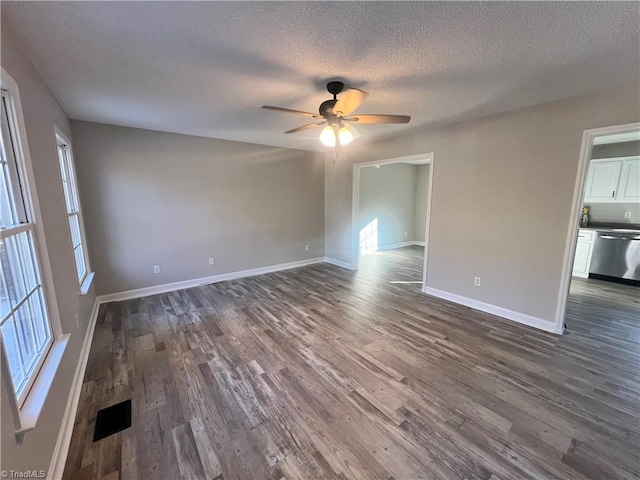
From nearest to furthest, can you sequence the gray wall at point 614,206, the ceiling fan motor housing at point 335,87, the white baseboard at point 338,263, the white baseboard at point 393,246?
1. the ceiling fan motor housing at point 335,87
2. the gray wall at point 614,206
3. the white baseboard at point 338,263
4. the white baseboard at point 393,246

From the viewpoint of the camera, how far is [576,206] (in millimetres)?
2662

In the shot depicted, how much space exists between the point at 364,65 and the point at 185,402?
2.88 metres

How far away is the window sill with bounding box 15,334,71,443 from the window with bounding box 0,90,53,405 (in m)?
0.03

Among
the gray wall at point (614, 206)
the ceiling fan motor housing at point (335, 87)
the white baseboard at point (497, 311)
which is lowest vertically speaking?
the white baseboard at point (497, 311)

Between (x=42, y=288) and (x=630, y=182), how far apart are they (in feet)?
25.2

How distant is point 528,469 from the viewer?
4.80ft

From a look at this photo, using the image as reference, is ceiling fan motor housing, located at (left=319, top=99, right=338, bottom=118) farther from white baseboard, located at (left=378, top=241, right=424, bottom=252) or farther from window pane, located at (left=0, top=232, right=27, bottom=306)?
white baseboard, located at (left=378, top=241, right=424, bottom=252)

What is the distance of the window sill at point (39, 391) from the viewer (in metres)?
1.11

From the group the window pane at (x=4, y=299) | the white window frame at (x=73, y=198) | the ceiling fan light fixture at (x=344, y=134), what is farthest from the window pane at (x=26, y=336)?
the ceiling fan light fixture at (x=344, y=134)

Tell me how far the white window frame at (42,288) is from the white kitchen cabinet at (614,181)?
22.6 feet

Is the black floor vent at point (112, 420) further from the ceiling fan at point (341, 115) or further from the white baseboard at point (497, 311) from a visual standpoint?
the white baseboard at point (497, 311)

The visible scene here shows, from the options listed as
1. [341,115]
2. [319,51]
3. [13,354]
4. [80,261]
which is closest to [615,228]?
[341,115]

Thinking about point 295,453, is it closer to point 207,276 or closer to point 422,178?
point 207,276

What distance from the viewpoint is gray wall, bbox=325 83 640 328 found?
265 cm
